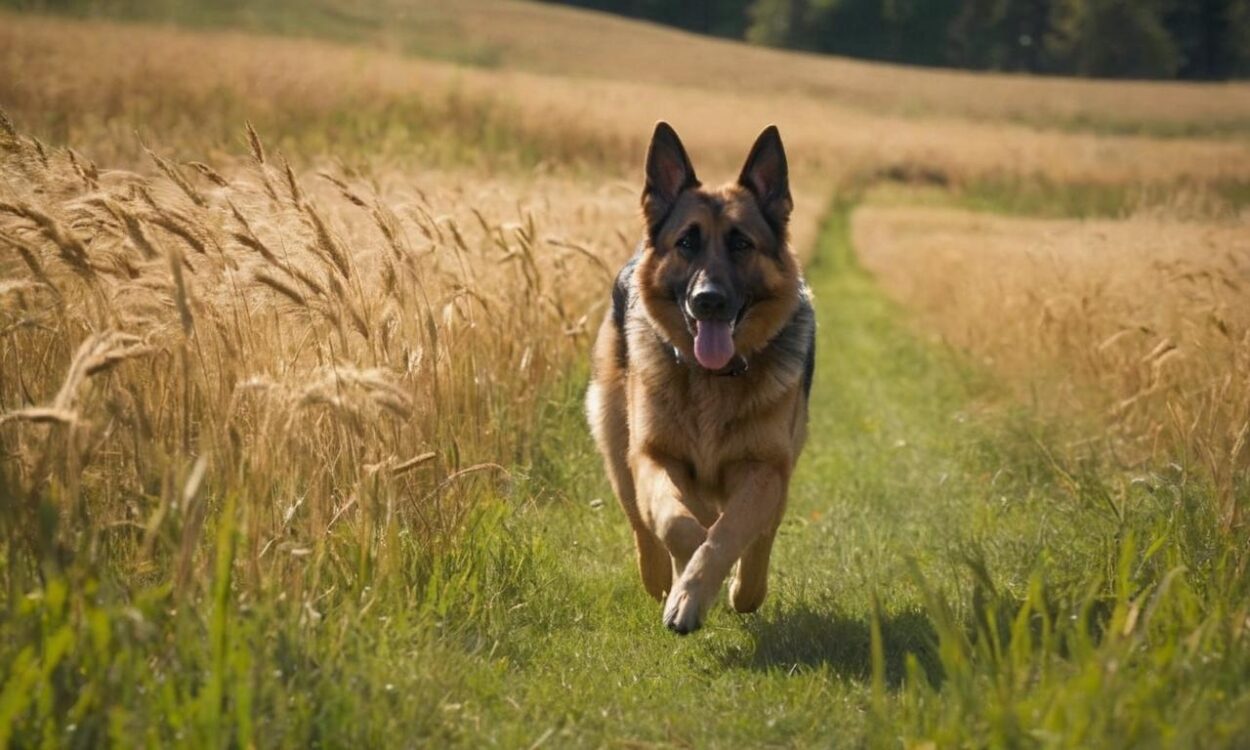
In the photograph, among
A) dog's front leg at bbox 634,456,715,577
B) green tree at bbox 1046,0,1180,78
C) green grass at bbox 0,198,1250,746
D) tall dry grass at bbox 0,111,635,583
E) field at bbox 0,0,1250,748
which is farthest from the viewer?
green tree at bbox 1046,0,1180,78

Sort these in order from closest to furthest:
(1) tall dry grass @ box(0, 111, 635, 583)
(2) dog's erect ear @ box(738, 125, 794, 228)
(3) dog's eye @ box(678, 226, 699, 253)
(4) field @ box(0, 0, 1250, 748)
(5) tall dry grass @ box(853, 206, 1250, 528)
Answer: (4) field @ box(0, 0, 1250, 748)
(1) tall dry grass @ box(0, 111, 635, 583)
(3) dog's eye @ box(678, 226, 699, 253)
(2) dog's erect ear @ box(738, 125, 794, 228)
(5) tall dry grass @ box(853, 206, 1250, 528)

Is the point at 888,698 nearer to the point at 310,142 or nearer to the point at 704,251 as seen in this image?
the point at 704,251

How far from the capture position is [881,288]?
19.8 m

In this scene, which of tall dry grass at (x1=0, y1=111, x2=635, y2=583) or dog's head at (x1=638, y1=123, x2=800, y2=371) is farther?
dog's head at (x1=638, y1=123, x2=800, y2=371)

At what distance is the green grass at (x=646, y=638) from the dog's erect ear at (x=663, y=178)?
148 cm

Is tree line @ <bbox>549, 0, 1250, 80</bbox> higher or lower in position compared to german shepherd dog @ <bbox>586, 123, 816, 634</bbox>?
higher

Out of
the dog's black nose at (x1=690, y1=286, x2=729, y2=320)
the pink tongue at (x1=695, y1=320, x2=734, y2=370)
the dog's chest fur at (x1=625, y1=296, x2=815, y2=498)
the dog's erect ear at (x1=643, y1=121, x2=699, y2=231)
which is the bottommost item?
the dog's chest fur at (x1=625, y1=296, x2=815, y2=498)

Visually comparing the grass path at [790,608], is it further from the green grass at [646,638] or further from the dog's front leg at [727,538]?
the dog's front leg at [727,538]

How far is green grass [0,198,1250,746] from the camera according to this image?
2.89 m

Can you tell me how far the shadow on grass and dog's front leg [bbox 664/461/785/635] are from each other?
33 centimetres

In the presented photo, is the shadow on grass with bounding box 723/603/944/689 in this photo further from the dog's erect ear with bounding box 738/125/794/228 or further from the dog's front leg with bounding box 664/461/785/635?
the dog's erect ear with bounding box 738/125/794/228

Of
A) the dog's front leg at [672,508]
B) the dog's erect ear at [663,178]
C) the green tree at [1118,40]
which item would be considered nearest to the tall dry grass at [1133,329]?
the dog's front leg at [672,508]

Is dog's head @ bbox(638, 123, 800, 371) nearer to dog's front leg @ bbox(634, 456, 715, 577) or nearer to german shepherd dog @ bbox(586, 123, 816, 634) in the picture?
german shepherd dog @ bbox(586, 123, 816, 634)

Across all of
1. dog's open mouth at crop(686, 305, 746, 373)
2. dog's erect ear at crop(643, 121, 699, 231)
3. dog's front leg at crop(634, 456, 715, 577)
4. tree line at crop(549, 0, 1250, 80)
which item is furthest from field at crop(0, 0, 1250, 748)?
tree line at crop(549, 0, 1250, 80)
